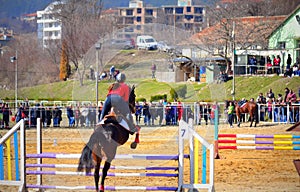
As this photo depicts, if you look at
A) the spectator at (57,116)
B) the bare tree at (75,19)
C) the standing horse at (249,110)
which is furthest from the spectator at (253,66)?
the spectator at (57,116)

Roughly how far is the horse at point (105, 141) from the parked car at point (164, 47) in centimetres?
71

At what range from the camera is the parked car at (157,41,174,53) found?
398 inches

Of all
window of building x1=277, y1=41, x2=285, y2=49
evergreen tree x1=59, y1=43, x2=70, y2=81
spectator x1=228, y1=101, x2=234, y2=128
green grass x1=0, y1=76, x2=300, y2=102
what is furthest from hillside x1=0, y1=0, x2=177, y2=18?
spectator x1=228, y1=101, x2=234, y2=128

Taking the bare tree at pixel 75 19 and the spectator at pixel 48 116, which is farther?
A: the bare tree at pixel 75 19

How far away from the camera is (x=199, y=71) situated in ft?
38.7

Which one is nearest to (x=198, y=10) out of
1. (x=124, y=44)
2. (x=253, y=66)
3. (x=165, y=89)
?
(x=253, y=66)

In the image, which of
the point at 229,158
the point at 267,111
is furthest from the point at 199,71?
the point at 267,111

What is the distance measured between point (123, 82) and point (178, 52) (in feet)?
3.25

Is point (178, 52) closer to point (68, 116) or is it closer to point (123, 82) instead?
point (123, 82)

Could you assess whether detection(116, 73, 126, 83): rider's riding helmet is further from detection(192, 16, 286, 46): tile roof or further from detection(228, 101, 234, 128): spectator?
detection(192, 16, 286, 46): tile roof

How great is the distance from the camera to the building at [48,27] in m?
69.8

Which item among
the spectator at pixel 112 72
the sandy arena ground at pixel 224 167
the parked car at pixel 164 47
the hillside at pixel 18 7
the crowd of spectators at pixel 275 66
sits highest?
the hillside at pixel 18 7

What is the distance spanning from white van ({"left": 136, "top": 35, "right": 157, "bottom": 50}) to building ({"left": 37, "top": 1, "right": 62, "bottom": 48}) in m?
57.3

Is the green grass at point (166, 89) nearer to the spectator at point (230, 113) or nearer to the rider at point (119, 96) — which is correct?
→ the rider at point (119, 96)
